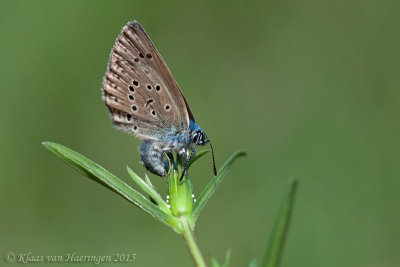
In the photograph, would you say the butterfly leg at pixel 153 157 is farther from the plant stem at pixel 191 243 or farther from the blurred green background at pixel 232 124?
the blurred green background at pixel 232 124

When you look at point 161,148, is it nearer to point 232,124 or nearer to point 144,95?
point 144,95

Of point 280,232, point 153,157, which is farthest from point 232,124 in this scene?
point 280,232

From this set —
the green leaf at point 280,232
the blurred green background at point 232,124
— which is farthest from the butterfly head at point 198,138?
the blurred green background at point 232,124

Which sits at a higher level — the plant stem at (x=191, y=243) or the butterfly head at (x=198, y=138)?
the butterfly head at (x=198, y=138)

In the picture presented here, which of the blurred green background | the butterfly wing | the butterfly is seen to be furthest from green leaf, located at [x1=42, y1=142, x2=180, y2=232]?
the blurred green background

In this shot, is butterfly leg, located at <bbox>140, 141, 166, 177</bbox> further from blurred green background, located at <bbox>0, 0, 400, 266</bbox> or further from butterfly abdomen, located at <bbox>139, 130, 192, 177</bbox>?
blurred green background, located at <bbox>0, 0, 400, 266</bbox>
